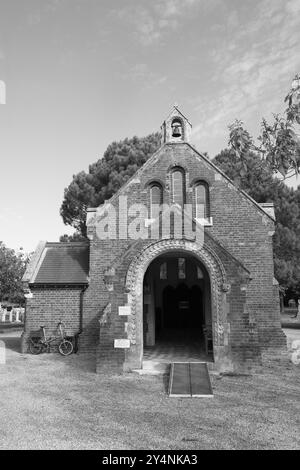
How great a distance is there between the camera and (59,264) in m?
17.3

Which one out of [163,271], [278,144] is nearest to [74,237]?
[163,271]

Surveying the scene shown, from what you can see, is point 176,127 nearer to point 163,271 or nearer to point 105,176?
point 163,271

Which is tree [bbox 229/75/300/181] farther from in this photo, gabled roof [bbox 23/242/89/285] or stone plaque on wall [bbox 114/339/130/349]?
gabled roof [bbox 23/242/89/285]

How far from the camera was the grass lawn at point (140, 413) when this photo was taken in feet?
21.6

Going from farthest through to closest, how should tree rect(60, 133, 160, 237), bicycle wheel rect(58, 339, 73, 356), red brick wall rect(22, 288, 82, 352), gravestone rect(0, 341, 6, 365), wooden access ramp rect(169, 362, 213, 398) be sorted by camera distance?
tree rect(60, 133, 160, 237) < red brick wall rect(22, 288, 82, 352) < bicycle wheel rect(58, 339, 73, 356) < gravestone rect(0, 341, 6, 365) < wooden access ramp rect(169, 362, 213, 398)

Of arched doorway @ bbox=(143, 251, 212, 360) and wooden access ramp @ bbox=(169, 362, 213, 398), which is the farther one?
arched doorway @ bbox=(143, 251, 212, 360)

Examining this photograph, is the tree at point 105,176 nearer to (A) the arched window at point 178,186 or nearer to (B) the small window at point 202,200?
(A) the arched window at point 178,186

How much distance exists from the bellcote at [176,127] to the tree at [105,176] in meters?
13.7

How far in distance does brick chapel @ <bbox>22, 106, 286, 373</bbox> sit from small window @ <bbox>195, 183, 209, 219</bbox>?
0.04 metres

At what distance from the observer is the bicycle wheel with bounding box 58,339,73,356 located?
609 inches

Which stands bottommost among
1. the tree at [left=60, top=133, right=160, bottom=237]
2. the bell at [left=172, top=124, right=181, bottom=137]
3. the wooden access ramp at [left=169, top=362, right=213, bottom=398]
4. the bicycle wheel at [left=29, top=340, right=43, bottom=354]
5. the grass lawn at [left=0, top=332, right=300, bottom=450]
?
the grass lawn at [left=0, top=332, right=300, bottom=450]

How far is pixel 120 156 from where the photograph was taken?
33031mm

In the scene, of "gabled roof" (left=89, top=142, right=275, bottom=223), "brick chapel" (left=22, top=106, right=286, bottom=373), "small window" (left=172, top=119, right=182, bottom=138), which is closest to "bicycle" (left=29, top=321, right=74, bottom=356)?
"brick chapel" (left=22, top=106, right=286, bottom=373)

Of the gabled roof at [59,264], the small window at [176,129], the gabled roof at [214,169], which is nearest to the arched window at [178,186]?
the gabled roof at [214,169]
